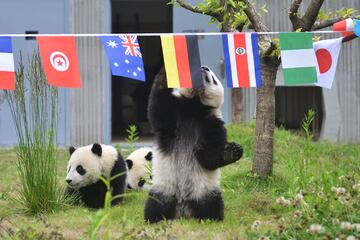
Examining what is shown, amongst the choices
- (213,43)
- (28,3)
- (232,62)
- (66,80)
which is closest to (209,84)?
(232,62)

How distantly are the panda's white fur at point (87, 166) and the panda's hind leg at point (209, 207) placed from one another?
143cm

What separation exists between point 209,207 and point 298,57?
1557 millimetres

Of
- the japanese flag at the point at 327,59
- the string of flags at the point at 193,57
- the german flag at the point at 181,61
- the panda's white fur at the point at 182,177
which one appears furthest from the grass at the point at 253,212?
the german flag at the point at 181,61

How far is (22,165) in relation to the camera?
5863 millimetres

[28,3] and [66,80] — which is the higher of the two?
[28,3]

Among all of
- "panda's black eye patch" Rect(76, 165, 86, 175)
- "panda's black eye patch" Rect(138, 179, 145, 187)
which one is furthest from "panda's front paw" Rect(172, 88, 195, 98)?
"panda's black eye patch" Rect(138, 179, 145, 187)

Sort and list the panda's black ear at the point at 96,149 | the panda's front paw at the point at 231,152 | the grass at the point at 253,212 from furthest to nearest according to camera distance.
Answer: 1. the panda's black ear at the point at 96,149
2. the panda's front paw at the point at 231,152
3. the grass at the point at 253,212

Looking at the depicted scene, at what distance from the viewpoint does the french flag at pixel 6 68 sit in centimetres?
536

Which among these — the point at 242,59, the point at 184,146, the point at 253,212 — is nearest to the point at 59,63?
the point at 184,146

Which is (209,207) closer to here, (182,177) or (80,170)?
(182,177)

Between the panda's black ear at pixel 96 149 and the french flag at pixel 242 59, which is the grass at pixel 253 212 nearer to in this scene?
the panda's black ear at pixel 96 149

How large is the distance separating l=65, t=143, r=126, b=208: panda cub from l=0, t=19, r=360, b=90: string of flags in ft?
3.93

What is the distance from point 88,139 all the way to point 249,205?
7.07 m

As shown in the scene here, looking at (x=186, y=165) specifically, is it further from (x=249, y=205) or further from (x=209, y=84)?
(x=249, y=205)
